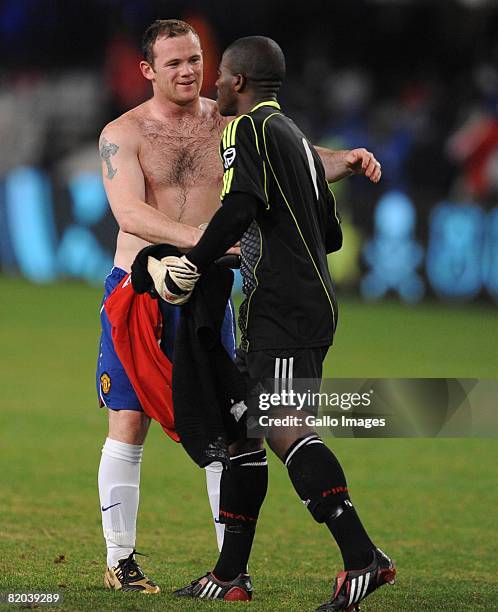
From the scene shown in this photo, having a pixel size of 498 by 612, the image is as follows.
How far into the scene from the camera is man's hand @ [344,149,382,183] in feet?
18.9

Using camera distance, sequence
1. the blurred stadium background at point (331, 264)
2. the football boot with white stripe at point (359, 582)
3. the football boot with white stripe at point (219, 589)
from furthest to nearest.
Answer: the blurred stadium background at point (331, 264) < the football boot with white stripe at point (219, 589) < the football boot with white stripe at point (359, 582)

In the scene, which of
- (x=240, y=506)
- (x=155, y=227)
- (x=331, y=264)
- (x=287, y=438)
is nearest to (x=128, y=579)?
(x=240, y=506)

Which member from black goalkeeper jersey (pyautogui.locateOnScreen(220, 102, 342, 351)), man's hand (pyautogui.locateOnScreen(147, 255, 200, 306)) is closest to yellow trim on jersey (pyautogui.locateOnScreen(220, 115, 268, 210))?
black goalkeeper jersey (pyautogui.locateOnScreen(220, 102, 342, 351))

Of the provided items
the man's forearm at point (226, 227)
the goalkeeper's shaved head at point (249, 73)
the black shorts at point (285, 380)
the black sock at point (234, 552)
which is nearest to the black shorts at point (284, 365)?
the black shorts at point (285, 380)

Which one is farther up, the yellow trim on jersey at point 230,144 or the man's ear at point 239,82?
the man's ear at point 239,82

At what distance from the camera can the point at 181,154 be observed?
6.29 metres

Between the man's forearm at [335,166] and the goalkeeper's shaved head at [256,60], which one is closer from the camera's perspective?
the goalkeeper's shaved head at [256,60]

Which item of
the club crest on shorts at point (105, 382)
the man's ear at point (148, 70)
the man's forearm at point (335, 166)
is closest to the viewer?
the man's forearm at point (335, 166)

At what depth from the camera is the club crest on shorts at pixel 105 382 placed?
6.06 meters

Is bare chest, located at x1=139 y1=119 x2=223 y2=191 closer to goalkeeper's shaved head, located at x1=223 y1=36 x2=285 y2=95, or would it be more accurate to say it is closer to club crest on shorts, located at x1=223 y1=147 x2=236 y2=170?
goalkeeper's shaved head, located at x1=223 y1=36 x2=285 y2=95

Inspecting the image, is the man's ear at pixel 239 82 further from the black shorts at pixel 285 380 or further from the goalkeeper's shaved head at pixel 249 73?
→ the black shorts at pixel 285 380

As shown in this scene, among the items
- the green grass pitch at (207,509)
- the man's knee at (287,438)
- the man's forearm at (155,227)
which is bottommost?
the green grass pitch at (207,509)

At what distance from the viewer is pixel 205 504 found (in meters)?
7.86

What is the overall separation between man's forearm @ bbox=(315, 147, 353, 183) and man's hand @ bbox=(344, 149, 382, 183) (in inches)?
0.9
